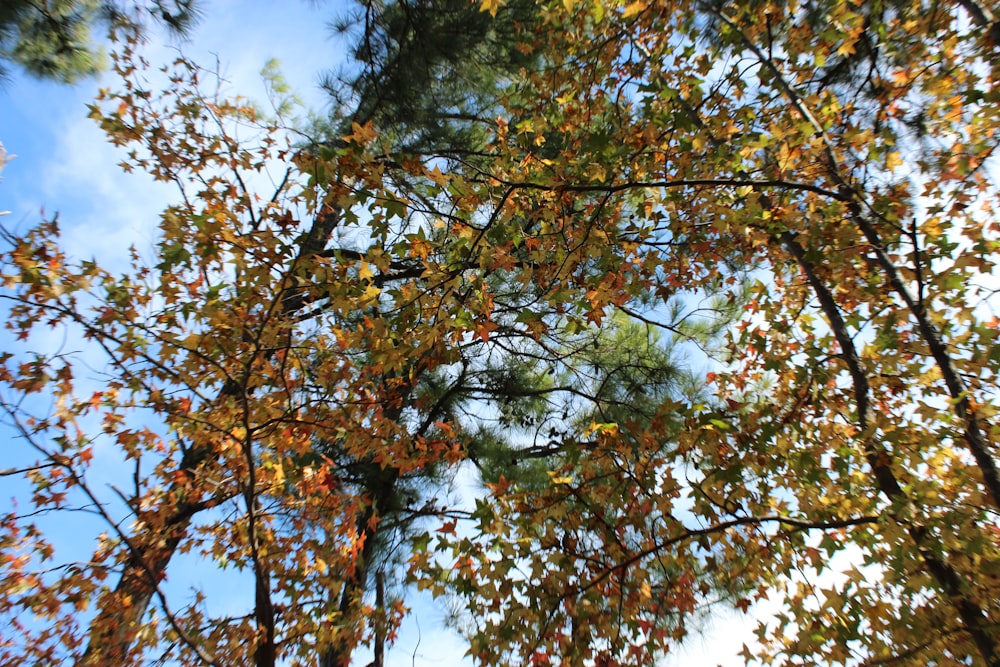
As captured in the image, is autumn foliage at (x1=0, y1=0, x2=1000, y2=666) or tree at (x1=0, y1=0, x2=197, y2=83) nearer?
autumn foliage at (x1=0, y1=0, x2=1000, y2=666)

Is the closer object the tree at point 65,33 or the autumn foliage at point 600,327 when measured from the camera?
the autumn foliage at point 600,327

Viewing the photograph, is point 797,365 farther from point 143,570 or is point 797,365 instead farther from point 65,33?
point 65,33

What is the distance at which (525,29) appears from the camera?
18.5ft

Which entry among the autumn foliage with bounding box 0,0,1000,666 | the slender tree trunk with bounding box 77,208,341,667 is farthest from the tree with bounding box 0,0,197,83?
the slender tree trunk with bounding box 77,208,341,667

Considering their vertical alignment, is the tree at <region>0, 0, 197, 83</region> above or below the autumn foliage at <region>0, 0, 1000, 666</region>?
above

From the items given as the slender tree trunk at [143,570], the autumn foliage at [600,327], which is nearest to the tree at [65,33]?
the autumn foliage at [600,327]

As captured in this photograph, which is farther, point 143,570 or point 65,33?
point 65,33

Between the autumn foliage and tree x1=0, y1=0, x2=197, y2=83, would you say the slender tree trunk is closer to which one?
the autumn foliage

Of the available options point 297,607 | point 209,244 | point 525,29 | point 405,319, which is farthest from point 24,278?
point 525,29

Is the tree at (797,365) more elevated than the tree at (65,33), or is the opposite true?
the tree at (65,33)

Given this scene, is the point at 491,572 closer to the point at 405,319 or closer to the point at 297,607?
the point at 405,319

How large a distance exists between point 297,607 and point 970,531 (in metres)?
3.45

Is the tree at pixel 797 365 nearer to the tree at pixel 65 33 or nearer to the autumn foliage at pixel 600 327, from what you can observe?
the autumn foliage at pixel 600 327

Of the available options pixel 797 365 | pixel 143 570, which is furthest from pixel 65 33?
pixel 797 365
